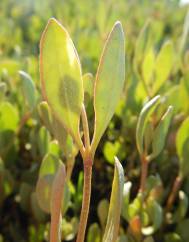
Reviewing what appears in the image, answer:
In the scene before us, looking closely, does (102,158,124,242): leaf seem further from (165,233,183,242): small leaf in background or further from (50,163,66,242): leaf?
(165,233,183,242): small leaf in background

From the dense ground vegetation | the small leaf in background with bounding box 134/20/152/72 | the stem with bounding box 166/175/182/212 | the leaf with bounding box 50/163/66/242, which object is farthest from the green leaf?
the small leaf in background with bounding box 134/20/152/72

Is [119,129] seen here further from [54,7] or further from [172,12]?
[172,12]

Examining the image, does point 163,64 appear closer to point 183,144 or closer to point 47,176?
point 183,144

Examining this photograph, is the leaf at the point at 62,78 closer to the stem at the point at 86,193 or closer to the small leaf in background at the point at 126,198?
the stem at the point at 86,193

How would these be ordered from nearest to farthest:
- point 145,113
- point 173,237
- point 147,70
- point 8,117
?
point 145,113, point 173,237, point 8,117, point 147,70

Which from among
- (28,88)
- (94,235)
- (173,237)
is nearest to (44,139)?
(28,88)

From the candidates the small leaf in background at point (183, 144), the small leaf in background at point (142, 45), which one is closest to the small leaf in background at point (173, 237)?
the small leaf in background at point (183, 144)
